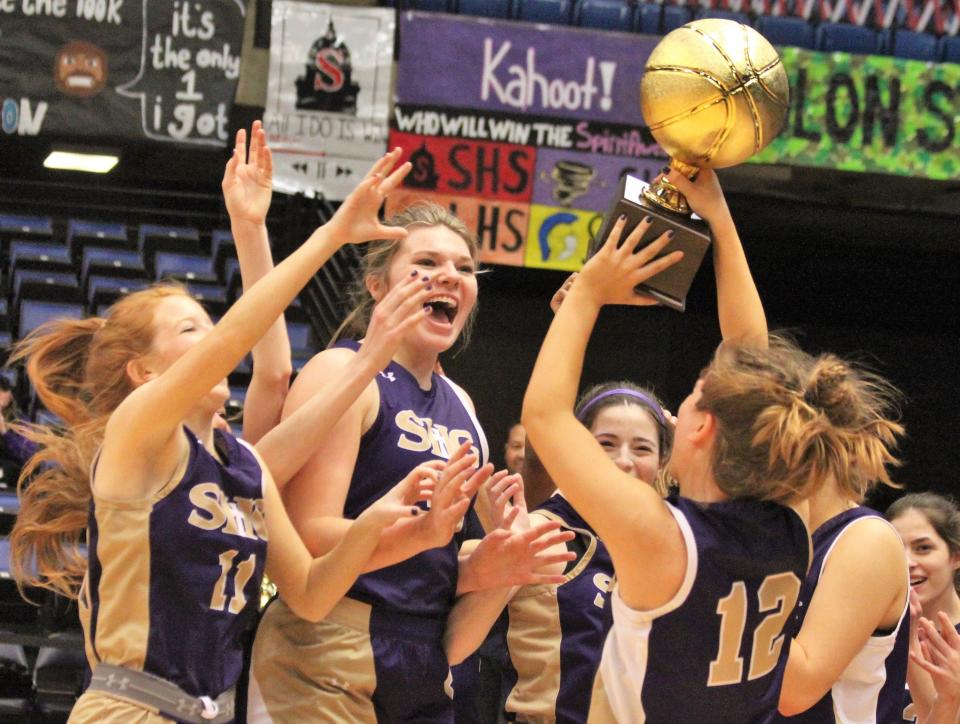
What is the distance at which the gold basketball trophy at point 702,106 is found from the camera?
273 centimetres

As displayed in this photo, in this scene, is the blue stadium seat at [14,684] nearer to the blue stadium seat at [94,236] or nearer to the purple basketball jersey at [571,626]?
the purple basketball jersey at [571,626]

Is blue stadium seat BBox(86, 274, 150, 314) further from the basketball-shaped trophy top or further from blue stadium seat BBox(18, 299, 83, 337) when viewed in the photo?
the basketball-shaped trophy top

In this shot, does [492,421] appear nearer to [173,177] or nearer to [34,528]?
[173,177]

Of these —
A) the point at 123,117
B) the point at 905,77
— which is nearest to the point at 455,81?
the point at 123,117

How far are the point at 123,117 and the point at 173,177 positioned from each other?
2.38 metres

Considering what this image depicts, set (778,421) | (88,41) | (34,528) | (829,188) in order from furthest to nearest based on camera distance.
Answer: (829,188)
(88,41)
(34,528)
(778,421)

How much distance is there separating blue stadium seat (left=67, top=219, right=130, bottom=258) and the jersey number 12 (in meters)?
7.96

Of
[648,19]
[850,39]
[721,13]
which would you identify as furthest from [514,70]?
[850,39]

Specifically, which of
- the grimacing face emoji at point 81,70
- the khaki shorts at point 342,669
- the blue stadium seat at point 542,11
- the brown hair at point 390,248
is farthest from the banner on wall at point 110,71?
the khaki shorts at point 342,669

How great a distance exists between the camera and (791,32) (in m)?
9.94

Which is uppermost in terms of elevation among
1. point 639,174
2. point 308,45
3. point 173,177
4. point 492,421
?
point 308,45

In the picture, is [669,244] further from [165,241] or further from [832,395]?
[165,241]

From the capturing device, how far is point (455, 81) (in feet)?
29.4

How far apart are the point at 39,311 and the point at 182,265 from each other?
1.19 meters
